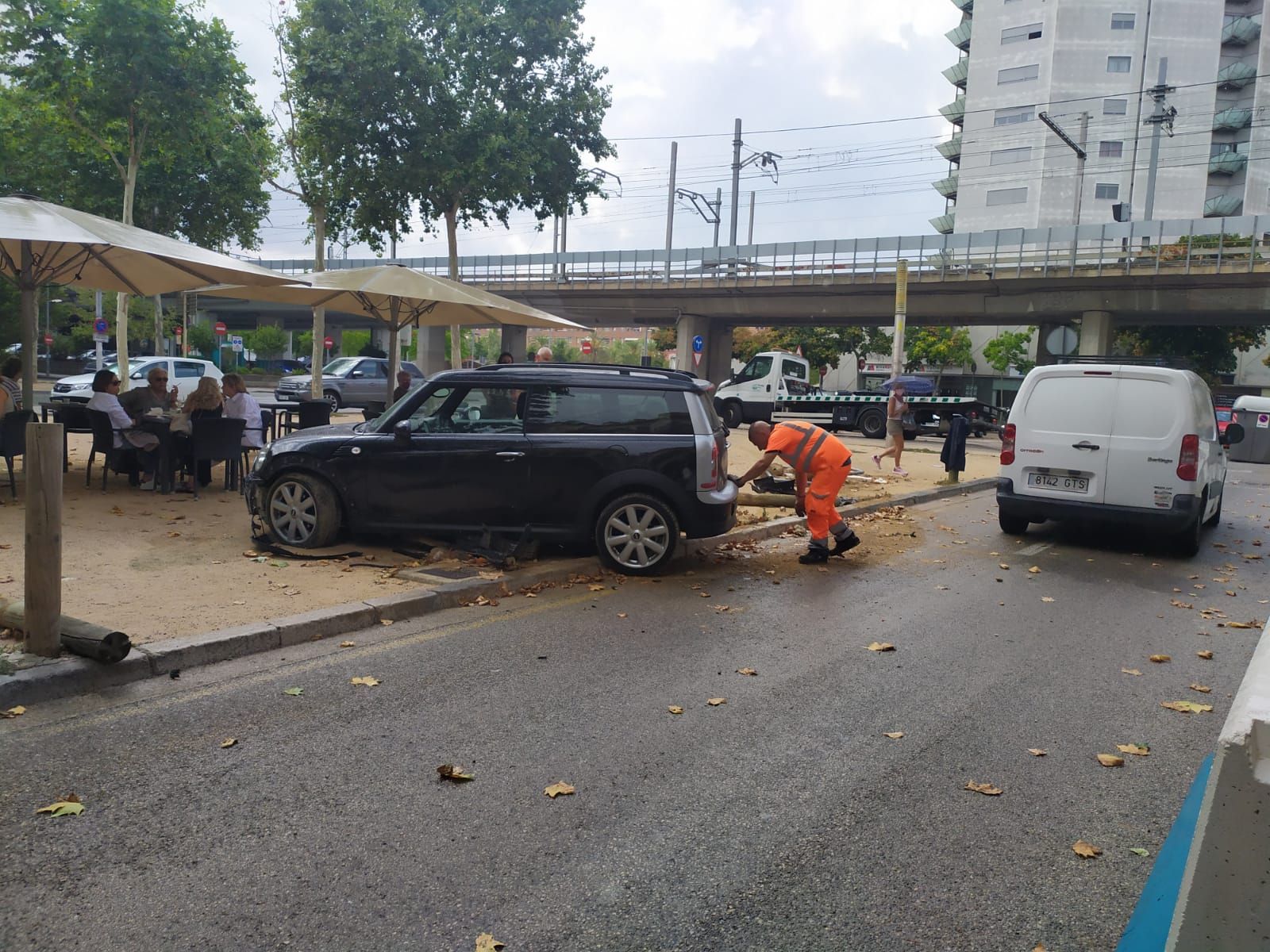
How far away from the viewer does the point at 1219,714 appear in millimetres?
5250

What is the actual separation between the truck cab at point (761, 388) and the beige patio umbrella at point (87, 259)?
19586mm

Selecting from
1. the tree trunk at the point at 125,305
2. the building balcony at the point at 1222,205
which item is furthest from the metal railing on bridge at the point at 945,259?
the building balcony at the point at 1222,205

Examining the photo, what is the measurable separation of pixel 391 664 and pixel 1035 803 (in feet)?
11.5

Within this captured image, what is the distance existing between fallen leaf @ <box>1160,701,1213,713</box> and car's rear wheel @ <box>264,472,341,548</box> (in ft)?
20.6

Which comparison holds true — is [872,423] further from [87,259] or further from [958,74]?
[958,74]

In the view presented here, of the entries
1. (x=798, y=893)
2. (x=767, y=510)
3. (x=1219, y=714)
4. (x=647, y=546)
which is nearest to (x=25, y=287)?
(x=647, y=546)

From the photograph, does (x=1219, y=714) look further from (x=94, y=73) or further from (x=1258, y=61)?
(x=1258, y=61)

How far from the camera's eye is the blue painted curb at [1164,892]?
1.97 metres

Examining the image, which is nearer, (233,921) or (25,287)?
(233,921)

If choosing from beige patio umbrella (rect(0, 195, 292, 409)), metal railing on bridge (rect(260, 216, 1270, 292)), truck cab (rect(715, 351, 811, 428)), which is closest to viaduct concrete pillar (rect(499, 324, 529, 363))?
metal railing on bridge (rect(260, 216, 1270, 292))

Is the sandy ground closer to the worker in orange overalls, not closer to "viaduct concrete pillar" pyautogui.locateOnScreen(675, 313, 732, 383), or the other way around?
the worker in orange overalls

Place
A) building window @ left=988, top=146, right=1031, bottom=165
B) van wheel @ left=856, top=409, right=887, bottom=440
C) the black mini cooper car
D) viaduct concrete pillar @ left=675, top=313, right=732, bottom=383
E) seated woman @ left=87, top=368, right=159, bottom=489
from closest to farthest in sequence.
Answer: the black mini cooper car
seated woman @ left=87, top=368, right=159, bottom=489
van wheel @ left=856, top=409, right=887, bottom=440
viaduct concrete pillar @ left=675, top=313, right=732, bottom=383
building window @ left=988, top=146, right=1031, bottom=165

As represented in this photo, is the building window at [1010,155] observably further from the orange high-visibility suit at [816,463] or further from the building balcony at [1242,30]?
the orange high-visibility suit at [816,463]

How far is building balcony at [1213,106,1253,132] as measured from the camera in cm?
6662
